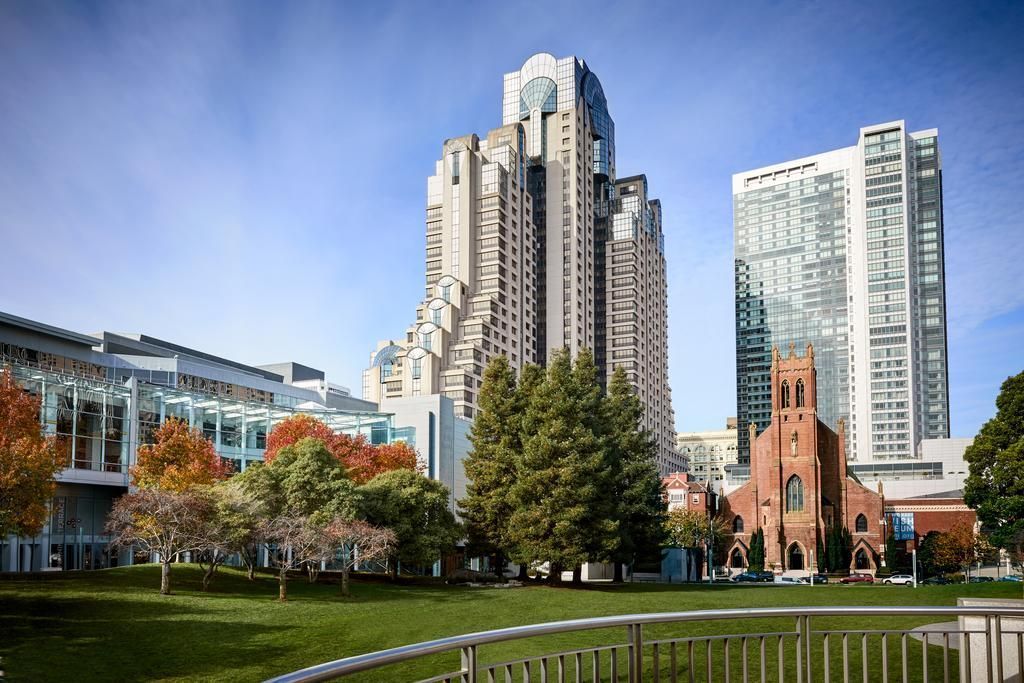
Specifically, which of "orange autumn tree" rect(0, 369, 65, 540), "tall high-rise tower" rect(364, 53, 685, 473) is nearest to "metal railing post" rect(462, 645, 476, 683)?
"orange autumn tree" rect(0, 369, 65, 540)

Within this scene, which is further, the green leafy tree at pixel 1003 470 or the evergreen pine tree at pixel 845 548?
the evergreen pine tree at pixel 845 548

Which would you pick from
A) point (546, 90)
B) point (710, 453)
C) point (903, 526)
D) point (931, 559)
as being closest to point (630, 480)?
point (931, 559)

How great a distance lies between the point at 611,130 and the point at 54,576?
382 feet

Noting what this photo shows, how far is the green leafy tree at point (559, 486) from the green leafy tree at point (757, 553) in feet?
96.7

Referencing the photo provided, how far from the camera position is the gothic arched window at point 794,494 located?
214 ft

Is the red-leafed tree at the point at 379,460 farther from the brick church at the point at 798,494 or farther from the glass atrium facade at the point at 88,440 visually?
the brick church at the point at 798,494

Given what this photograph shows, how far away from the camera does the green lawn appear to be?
17.3 meters

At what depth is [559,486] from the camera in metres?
37.1

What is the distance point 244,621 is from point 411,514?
14.3 m

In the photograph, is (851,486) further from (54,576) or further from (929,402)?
(929,402)

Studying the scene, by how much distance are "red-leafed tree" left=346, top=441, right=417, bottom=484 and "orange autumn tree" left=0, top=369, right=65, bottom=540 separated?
15869mm

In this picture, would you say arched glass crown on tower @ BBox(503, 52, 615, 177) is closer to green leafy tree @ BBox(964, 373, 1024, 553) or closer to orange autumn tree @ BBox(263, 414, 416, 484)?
orange autumn tree @ BBox(263, 414, 416, 484)

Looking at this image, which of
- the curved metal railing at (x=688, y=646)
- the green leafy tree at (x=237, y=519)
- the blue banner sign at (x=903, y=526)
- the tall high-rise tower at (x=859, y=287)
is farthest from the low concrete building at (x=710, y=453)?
the curved metal railing at (x=688, y=646)

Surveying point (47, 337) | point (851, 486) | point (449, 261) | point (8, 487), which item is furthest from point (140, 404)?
point (449, 261)
